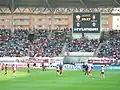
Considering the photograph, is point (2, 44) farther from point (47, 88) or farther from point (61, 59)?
point (47, 88)

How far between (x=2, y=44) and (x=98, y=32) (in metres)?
17.4

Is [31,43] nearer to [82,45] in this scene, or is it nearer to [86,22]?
[82,45]

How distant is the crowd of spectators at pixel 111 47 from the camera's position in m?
72.4

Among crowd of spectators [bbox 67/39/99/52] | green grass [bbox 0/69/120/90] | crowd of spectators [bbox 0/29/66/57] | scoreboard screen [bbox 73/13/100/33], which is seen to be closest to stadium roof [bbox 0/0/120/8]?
scoreboard screen [bbox 73/13/100/33]

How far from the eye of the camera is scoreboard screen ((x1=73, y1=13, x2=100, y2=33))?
239ft

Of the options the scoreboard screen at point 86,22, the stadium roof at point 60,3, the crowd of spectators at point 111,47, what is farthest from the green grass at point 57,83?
the stadium roof at point 60,3

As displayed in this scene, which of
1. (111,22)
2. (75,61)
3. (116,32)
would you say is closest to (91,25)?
(75,61)

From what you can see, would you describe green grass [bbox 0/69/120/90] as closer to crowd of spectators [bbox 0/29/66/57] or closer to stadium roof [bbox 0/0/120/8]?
crowd of spectators [bbox 0/29/66/57]

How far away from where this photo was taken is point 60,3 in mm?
75812

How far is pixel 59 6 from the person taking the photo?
77.6 metres

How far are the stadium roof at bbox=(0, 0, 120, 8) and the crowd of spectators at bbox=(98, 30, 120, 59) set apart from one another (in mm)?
6157

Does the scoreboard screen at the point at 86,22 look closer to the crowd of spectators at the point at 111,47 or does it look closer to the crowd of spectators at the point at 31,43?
the crowd of spectators at the point at 111,47

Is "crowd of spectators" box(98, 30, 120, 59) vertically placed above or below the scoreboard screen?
below

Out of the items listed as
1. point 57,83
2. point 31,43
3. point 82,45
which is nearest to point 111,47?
point 82,45
